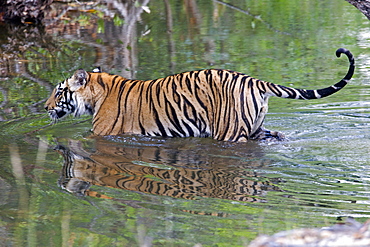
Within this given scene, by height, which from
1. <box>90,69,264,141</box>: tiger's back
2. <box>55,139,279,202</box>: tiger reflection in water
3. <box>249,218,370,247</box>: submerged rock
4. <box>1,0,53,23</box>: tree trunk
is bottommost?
<box>55,139,279,202</box>: tiger reflection in water

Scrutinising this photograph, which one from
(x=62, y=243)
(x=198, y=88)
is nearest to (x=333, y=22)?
(x=198, y=88)

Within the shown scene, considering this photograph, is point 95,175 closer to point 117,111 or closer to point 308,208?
point 117,111

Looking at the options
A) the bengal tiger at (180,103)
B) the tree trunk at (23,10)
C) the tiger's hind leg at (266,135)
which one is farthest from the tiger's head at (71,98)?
the tree trunk at (23,10)

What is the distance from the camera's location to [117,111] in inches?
258

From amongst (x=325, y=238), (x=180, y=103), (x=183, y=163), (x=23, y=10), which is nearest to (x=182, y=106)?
(x=180, y=103)

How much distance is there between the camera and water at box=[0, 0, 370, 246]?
407 centimetres

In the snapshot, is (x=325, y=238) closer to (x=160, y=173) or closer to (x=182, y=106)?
(x=160, y=173)

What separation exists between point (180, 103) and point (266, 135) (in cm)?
93

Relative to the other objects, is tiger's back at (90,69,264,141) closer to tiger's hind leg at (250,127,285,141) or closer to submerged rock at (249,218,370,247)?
tiger's hind leg at (250,127,285,141)

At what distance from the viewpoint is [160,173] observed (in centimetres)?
530

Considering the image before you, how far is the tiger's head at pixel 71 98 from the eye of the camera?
6.63 metres

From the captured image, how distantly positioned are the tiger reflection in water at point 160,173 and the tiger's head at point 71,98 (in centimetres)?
54

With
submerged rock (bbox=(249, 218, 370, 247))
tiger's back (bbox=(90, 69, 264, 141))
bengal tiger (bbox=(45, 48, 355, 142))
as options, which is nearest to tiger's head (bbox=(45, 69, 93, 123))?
bengal tiger (bbox=(45, 48, 355, 142))

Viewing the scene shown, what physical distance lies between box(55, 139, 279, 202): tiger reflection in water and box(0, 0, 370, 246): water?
16 mm
